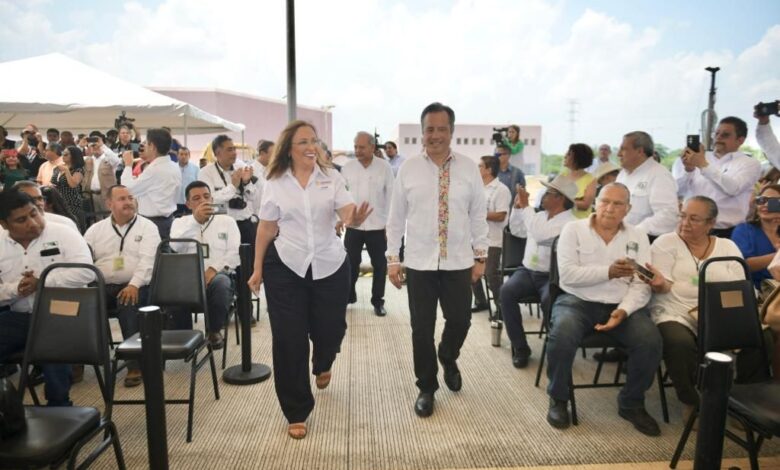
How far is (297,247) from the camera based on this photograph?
241 centimetres

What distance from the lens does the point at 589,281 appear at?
2715 millimetres

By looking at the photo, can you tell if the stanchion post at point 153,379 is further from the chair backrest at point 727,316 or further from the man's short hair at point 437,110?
the chair backrest at point 727,316

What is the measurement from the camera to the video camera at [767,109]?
12.0 ft

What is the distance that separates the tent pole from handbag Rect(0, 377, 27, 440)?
12.7ft

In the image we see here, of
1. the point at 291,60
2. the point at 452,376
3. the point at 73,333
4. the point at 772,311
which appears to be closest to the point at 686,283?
the point at 772,311

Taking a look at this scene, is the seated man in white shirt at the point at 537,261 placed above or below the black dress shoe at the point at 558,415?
above

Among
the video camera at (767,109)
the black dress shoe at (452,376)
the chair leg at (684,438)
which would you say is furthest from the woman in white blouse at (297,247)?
the video camera at (767,109)

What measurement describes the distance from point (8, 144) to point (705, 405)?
695 centimetres

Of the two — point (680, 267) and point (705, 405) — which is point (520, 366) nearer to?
point (680, 267)

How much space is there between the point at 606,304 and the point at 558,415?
0.66m

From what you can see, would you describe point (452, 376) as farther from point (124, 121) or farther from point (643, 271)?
point (124, 121)

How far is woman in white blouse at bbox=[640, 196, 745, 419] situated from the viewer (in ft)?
8.29

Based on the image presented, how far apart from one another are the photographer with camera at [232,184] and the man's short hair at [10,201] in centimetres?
166

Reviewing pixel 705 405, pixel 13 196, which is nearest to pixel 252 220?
pixel 13 196
